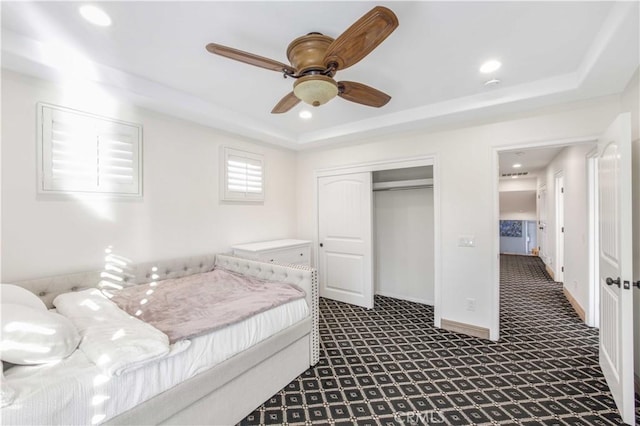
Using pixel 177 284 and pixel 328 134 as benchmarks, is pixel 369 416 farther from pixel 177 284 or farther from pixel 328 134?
pixel 328 134

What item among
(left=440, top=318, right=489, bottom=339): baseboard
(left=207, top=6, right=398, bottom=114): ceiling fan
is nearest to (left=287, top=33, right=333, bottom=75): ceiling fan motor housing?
(left=207, top=6, right=398, bottom=114): ceiling fan

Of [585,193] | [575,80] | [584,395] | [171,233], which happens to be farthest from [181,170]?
[585,193]

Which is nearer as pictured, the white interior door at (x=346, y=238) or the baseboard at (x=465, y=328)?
the baseboard at (x=465, y=328)

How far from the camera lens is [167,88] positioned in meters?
2.73

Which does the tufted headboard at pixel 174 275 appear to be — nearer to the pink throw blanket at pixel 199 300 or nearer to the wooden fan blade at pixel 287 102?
the pink throw blanket at pixel 199 300

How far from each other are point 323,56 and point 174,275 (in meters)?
2.66

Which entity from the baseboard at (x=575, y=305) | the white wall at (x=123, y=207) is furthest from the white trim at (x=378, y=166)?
the baseboard at (x=575, y=305)

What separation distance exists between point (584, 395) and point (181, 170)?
166 inches

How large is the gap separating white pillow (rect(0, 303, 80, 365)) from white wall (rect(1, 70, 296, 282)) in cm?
104

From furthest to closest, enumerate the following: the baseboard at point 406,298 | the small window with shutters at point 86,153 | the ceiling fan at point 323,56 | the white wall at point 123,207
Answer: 1. the baseboard at point 406,298
2. the small window with shutters at point 86,153
3. the white wall at point 123,207
4. the ceiling fan at point 323,56

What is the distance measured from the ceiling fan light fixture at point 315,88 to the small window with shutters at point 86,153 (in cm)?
193

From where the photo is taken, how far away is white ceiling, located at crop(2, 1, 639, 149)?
1683mm

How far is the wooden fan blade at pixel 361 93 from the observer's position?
200 cm

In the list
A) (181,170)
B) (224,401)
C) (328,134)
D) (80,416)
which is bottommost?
(224,401)
